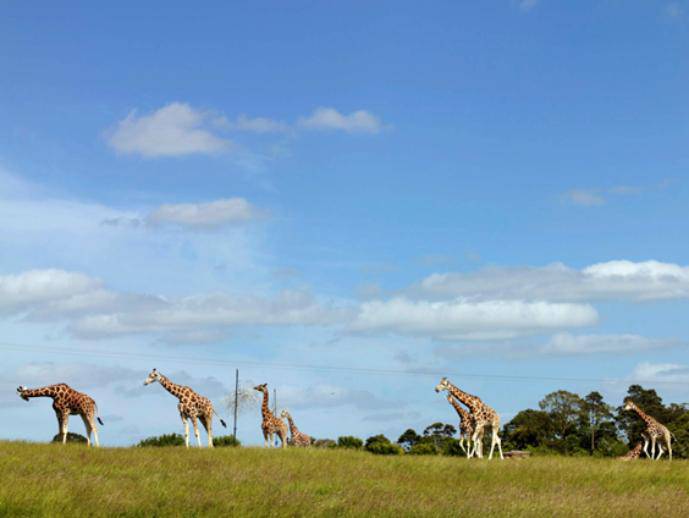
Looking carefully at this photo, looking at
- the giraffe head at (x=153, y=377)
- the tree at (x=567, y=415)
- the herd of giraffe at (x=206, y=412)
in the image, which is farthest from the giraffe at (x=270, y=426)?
the tree at (x=567, y=415)

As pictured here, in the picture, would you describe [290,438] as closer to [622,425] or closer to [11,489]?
[11,489]

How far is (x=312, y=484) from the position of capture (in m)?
22.7

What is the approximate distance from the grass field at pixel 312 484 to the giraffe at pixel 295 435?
11.4m

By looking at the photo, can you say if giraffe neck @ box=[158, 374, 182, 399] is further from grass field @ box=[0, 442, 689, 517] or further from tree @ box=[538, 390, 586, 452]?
tree @ box=[538, 390, 586, 452]

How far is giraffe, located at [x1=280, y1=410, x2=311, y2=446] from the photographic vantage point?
44344 millimetres

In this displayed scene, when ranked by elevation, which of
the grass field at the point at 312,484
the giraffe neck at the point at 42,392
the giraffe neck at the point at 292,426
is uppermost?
the giraffe neck at the point at 42,392

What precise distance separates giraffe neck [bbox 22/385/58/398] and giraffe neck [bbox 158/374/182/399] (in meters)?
4.30

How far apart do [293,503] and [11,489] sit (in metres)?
6.16

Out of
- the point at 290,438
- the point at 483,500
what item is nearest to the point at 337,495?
the point at 483,500

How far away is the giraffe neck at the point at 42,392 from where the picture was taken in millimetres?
33406

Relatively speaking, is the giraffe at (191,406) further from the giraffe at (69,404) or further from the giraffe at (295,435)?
the giraffe at (295,435)

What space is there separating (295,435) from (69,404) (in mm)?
14586

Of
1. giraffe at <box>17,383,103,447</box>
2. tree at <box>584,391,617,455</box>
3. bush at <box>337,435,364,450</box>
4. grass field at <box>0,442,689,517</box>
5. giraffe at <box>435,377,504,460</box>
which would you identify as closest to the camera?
grass field at <box>0,442,689,517</box>

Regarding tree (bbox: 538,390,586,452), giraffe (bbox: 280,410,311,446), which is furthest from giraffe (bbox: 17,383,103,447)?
tree (bbox: 538,390,586,452)
